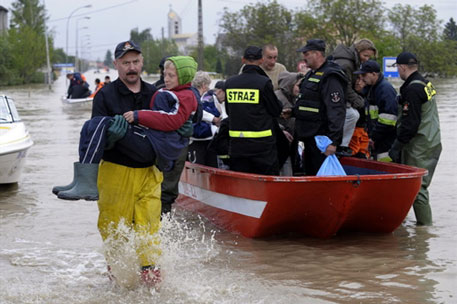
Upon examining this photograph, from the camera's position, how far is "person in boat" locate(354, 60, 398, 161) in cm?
865

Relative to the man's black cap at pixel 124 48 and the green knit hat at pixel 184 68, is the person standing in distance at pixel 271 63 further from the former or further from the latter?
the man's black cap at pixel 124 48

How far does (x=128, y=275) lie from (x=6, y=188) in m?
6.45

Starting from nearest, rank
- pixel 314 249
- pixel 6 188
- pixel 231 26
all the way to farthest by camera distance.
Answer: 1. pixel 314 249
2. pixel 6 188
3. pixel 231 26

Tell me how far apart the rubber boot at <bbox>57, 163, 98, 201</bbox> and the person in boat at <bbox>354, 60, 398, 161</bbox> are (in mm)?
4245

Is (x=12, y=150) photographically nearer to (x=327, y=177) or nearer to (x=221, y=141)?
(x=221, y=141)

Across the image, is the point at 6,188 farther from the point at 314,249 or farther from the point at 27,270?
the point at 314,249

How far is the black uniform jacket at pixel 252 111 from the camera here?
7.69 metres

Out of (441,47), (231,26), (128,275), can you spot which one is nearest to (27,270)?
(128,275)

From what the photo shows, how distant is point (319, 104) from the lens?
7859 millimetres

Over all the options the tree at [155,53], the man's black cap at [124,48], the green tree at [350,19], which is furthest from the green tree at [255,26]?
the tree at [155,53]

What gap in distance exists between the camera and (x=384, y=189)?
24.1 feet

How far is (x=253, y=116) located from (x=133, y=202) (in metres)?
2.39

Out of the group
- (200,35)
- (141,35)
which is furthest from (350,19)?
(141,35)

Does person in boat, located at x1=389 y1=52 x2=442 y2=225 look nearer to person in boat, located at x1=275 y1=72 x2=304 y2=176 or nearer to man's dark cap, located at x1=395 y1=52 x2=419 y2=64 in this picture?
man's dark cap, located at x1=395 y1=52 x2=419 y2=64
